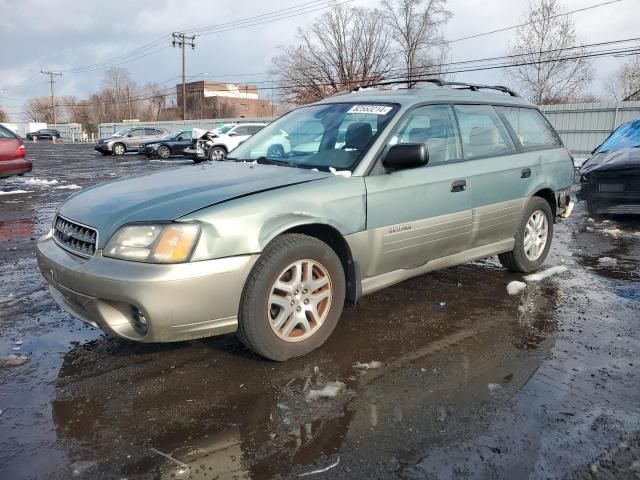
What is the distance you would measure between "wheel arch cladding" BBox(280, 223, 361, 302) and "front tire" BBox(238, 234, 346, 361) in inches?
4.4

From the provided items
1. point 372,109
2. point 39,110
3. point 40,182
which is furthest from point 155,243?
point 39,110

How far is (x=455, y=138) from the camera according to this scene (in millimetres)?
4293

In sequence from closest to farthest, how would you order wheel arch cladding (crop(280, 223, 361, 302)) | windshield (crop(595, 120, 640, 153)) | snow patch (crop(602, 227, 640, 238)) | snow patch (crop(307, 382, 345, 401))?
1. snow patch (crop(307, 382, 345, 401))
2. wheel arch cladding (crop(280, 223, 361, 302))
3. snow patch (crop(602, 227, 640, 238))
4. windshield (crop(595, 120, 640, 153))

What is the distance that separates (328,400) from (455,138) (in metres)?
2.45

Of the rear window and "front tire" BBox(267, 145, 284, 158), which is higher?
the rear window

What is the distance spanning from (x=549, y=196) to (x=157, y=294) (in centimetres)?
409

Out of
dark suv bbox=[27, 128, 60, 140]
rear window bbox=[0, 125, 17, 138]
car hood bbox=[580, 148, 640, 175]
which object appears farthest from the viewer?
dark suv bbox=[27, 128, 60, 140]

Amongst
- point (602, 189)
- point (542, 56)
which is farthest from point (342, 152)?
point (542, 56)

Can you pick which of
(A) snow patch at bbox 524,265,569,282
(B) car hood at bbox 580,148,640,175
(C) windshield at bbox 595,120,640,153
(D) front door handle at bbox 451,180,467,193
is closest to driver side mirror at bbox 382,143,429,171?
(D) front door handle at bbox 451,180,467,193

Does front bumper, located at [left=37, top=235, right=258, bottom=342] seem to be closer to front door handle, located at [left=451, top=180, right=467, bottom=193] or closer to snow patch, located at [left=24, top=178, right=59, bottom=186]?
front door handle, located at [left=451, top=180, right=467, bottom=193]

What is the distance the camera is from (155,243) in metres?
2.82

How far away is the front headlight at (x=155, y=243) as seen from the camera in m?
2.80

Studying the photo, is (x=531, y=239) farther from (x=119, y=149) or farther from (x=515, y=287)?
(x=119, y=149)

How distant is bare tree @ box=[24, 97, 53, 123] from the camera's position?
10012cm
